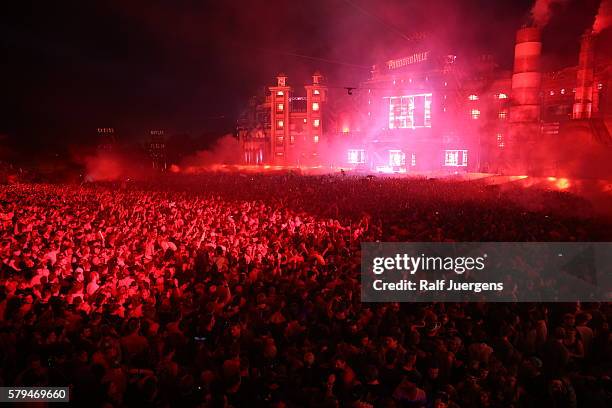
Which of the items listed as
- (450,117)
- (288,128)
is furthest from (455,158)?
(288,128)

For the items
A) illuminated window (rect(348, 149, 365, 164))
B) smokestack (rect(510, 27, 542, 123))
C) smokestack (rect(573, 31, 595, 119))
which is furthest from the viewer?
illuminated window (rect(348, 149, 365, 164))

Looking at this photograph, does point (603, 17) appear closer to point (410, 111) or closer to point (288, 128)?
point (410, 111)

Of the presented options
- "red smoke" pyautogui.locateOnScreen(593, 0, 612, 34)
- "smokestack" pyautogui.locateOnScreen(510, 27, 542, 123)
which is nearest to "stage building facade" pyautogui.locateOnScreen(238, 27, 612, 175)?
"smokestack" pyautogui.locateOnScreen(510, 27, 542, 123)

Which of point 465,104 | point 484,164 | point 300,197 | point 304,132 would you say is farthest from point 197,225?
point 304,132

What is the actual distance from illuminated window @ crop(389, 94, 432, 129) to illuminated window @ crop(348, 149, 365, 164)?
→ 532 cm

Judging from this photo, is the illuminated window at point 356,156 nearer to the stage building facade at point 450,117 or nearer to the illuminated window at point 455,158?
the stage building facade at point 450,117

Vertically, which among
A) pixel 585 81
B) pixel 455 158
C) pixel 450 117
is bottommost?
pixel 455 158

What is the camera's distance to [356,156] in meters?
53.9

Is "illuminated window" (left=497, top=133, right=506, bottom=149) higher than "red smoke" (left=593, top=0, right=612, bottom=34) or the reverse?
the reverse

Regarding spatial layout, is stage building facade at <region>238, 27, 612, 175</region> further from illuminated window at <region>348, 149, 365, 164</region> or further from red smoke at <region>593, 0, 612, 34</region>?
red smoke at <region>593, 0, 612, 34</region>

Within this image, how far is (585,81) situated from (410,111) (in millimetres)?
17601

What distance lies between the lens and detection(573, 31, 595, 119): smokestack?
33344 mm

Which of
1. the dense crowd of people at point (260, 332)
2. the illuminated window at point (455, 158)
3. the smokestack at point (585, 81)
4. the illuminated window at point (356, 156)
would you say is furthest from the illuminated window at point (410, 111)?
the dense crowd of people at point (260, 332)

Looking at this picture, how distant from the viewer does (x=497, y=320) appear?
20.9ft
